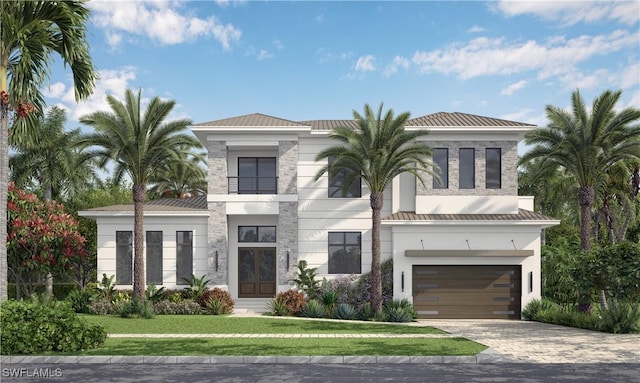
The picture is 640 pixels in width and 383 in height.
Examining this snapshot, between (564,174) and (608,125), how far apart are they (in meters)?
13.3

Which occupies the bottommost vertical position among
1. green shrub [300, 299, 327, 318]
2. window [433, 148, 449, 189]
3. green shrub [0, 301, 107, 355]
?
green shrub [300, 299, 327, 318]

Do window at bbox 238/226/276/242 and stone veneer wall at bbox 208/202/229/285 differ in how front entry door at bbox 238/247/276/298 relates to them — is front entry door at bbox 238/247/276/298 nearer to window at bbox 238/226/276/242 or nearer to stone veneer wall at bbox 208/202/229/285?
window at bbox 238/226/276/242

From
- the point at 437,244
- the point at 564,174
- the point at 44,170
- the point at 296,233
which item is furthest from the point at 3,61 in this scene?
the point at 564,174

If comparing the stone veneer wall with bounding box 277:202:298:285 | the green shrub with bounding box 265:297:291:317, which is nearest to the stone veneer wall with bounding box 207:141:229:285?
the stone veneer wall with bounding box 277:202:298:285

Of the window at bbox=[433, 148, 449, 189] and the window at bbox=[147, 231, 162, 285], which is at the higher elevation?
the window at bbox=[433, 148, 449, 189]

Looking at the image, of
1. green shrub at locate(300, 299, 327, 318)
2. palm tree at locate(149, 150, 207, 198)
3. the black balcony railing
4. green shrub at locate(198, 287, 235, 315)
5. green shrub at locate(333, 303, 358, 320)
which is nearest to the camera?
green shrub at locate(333, 303, 358, 320)

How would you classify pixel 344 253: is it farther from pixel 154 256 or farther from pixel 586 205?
pixel 586 205

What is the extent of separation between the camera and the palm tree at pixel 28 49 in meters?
15.4

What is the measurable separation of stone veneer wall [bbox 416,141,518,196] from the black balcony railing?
23.0ft

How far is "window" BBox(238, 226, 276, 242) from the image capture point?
2900 centimetres

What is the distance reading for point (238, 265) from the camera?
94.8 ft

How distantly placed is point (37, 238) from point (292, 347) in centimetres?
1705

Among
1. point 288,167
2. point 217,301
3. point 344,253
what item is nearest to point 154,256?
point 217,301

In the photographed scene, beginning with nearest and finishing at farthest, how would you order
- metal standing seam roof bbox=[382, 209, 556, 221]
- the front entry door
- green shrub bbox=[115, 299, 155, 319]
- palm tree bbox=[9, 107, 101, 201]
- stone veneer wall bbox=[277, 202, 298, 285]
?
green shrub bbox=[115, 299, 155, 319] → metal standing seam roof bbox=[382, 209, 556, 221] → stone veneer wall bbox=[277, 202, 298, 285] → the front entry door → palm tree bbox=[9, 107, 101, 201]
